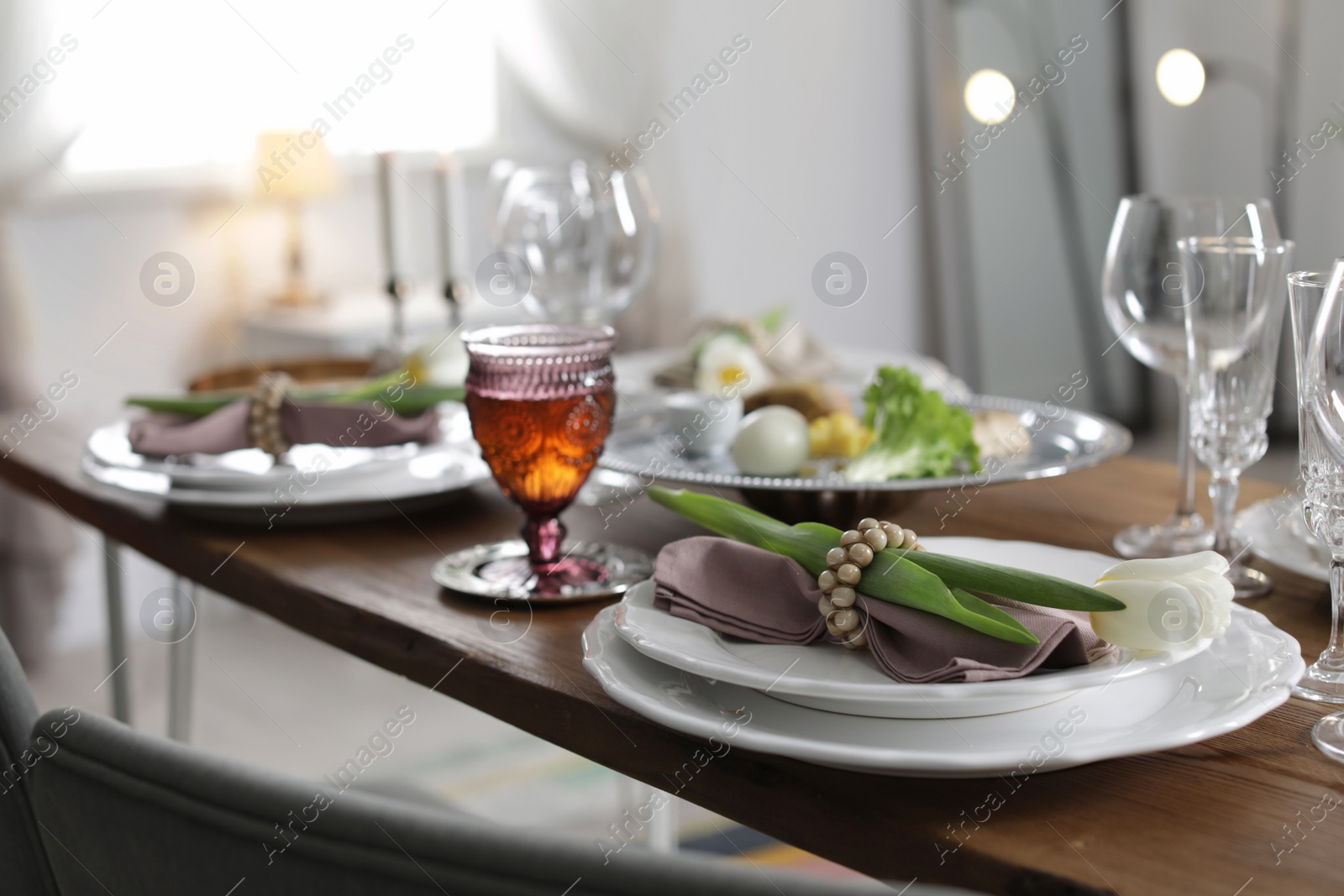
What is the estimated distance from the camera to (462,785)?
225 centimetres

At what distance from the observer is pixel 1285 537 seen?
0.83m

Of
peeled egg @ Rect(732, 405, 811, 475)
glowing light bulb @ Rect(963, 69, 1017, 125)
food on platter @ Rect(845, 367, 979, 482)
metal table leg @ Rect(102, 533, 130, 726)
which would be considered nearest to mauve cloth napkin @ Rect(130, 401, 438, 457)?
peeled egg @ Rect(732, 405, 811, 475)

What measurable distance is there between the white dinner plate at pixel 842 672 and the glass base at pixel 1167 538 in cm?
20

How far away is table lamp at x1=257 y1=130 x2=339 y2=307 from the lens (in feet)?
9.68

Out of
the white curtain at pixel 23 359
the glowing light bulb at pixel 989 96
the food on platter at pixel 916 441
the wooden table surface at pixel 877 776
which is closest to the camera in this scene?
→ the wooden table surface at pixel 877 776

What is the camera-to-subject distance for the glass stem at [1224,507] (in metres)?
0.83

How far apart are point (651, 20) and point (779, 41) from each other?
465mm

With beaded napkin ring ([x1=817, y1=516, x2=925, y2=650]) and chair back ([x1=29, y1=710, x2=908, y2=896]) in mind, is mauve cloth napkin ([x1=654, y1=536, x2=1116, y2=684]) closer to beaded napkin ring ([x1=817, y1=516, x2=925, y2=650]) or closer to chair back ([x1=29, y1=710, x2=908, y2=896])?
beaded napkin ring ([x1=817, y1=516, x2=925, y2=650])

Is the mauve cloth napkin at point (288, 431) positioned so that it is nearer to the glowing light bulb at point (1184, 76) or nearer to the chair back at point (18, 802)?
Result: the chair back at point (18, 802)

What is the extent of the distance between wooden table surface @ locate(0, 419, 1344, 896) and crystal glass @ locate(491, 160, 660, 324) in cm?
39

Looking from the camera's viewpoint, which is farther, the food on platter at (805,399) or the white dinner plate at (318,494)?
the food on platter at (805,399)

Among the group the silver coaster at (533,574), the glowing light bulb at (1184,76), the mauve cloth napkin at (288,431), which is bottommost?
the silver coaster at (533,574)

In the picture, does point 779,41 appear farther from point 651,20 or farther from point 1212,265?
point 1212,265

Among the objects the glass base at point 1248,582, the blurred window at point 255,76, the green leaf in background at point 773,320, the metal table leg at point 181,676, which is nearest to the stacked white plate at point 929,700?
the glass base at point 1248,582
